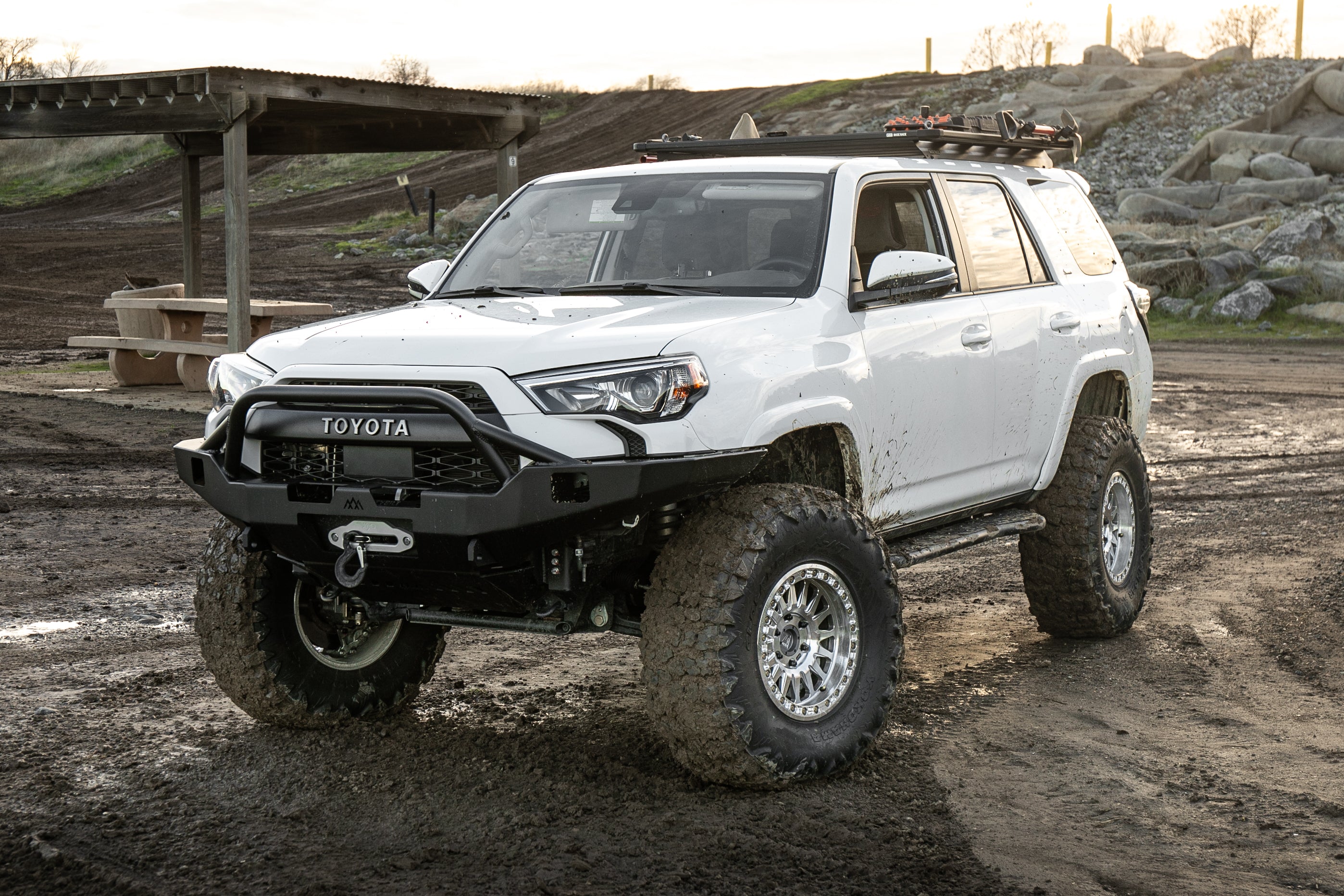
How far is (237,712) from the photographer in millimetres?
5543

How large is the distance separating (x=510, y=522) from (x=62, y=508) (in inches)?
260

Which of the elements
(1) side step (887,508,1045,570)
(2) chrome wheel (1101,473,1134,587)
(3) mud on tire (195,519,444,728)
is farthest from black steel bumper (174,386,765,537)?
(2) chrome wheel (1101,473,1134,587)

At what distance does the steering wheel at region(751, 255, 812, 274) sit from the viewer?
206 inches

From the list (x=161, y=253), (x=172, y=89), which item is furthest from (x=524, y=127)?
(x=161, y=253)

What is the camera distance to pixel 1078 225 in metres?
7.09

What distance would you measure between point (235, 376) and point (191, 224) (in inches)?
610

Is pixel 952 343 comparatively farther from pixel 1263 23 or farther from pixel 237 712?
pixel 1263 23

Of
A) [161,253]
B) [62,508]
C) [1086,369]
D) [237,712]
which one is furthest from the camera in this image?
[161,253]

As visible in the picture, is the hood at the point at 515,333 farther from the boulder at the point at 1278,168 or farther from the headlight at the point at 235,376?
the boulder at the point at 1278,168

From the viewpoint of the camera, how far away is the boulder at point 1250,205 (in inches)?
1280

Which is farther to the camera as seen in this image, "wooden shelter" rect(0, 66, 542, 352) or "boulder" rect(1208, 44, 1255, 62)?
"boulder" rect(1208, 44, 1255, 62)

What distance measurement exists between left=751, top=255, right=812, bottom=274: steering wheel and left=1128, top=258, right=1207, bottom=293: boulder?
21255 millimetres

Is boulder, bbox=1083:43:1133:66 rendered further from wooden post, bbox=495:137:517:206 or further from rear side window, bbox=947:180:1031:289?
rear side window, bbox=947:180:1031:289

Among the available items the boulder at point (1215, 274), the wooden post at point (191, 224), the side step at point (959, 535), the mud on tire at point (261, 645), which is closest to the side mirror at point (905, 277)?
the side step at point (959, 535)
